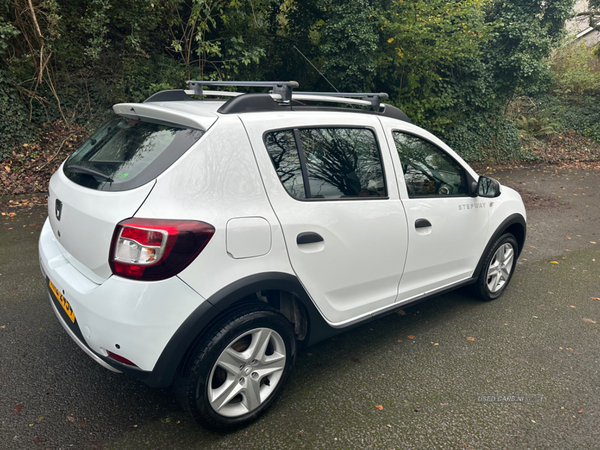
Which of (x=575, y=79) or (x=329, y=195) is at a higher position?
(x=575, y=79)

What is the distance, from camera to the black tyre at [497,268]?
392cm

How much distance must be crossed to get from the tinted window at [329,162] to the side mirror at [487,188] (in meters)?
1.10

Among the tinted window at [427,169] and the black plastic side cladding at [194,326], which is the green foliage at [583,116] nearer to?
the tinted window at [427,169]

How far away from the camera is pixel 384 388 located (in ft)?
9.37

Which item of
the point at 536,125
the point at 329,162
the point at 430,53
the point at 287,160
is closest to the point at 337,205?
the point at 329,162

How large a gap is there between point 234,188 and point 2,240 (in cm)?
459

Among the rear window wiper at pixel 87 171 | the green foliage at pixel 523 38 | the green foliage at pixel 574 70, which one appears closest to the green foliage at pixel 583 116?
the green foliage at pixel 574 70

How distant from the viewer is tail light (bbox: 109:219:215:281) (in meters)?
1.99

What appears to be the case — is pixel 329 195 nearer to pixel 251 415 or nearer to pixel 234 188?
pixel 234 188

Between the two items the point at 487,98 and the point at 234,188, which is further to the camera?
the point at 487,98

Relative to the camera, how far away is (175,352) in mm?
2088

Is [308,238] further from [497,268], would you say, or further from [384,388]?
[497,268]

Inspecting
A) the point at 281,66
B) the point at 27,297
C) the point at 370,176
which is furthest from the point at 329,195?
the point at 281,66

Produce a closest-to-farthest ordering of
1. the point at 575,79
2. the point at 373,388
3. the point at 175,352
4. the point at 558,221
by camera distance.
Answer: the point at 175,352, the point at 373,388, the point at 558,221, the point at 575,79
